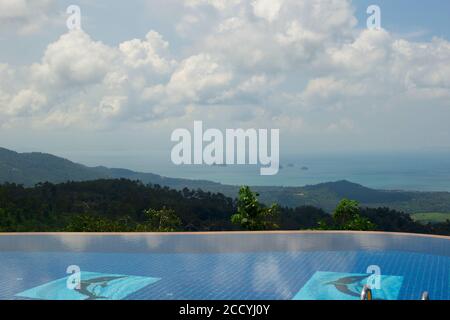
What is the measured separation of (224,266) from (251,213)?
2.85 m

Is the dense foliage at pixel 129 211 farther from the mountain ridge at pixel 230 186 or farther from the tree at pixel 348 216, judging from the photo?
the tree at pixel 348 216

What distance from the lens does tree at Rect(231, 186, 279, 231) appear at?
458 inches

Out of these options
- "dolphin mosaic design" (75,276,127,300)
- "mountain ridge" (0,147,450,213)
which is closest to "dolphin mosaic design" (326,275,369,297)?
"dolphin mosaic design" (75,276,127,300)

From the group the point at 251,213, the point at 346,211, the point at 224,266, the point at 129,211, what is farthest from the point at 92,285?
the point at 129,211

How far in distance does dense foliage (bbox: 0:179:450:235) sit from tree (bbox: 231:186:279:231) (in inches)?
32.7

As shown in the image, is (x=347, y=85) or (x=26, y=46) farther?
(x=347, y=85)

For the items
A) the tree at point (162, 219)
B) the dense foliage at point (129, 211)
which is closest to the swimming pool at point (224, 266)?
the dense foliage at point (129, 211)

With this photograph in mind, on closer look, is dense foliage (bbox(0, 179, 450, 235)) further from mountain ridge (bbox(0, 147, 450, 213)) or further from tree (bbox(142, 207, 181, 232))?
mountain ridge (bbox(0, 147, 450, 213))

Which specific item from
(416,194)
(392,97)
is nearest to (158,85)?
(392,97)

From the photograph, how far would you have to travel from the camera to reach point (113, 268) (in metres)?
9.14

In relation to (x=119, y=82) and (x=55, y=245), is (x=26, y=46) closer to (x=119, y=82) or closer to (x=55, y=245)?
(x=119, y=82)

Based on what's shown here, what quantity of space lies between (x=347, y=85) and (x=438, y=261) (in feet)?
20.1

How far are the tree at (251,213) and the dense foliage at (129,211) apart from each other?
832 millimetres

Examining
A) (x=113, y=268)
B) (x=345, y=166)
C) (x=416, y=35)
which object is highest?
(x=416, y=35)
